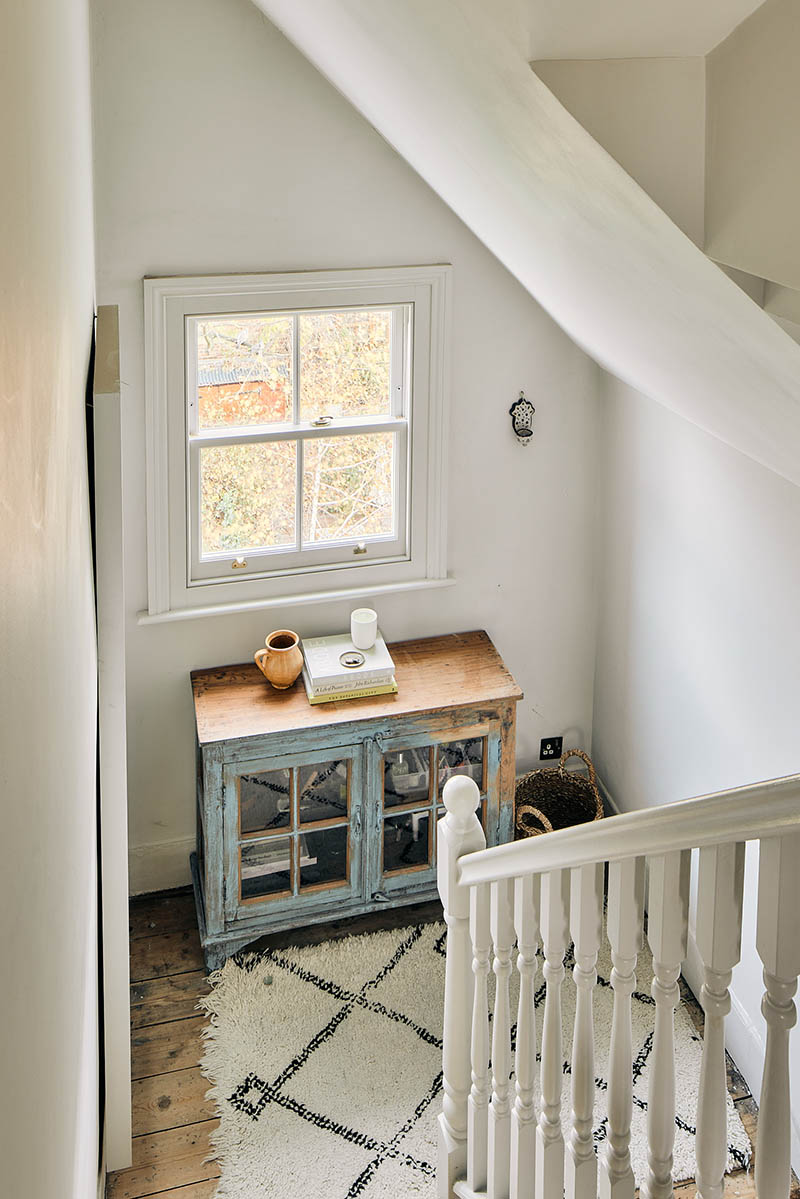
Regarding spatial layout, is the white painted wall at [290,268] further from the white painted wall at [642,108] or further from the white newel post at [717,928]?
the white newel post at [717,928]

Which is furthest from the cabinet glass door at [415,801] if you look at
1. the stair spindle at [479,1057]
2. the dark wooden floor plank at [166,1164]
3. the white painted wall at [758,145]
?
the white painted wall at [758,145]

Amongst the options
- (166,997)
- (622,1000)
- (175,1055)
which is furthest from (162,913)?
(622,1000)

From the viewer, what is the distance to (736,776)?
116 inches

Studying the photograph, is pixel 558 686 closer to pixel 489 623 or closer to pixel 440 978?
pixel 489 623

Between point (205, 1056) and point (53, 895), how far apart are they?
2268 millimetres

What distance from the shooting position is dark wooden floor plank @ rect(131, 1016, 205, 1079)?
2934mm

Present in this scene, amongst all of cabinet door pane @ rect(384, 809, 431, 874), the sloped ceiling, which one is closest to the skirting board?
cabinet door pane @ rect(384, 809, 431, 874)

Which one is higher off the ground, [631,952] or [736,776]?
[631,952]

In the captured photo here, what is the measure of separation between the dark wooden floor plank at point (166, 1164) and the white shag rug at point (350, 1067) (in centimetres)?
4

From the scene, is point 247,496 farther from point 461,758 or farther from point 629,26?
point 629,26

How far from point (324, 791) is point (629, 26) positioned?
2557 mm

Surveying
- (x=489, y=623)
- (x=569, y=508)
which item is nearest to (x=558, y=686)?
(x=489, y=623)

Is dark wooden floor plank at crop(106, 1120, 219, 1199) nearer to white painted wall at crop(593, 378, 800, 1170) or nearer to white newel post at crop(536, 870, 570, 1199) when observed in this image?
white newel post at crop(536, 870, 570, 1199)

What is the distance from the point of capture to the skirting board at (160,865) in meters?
3.52
